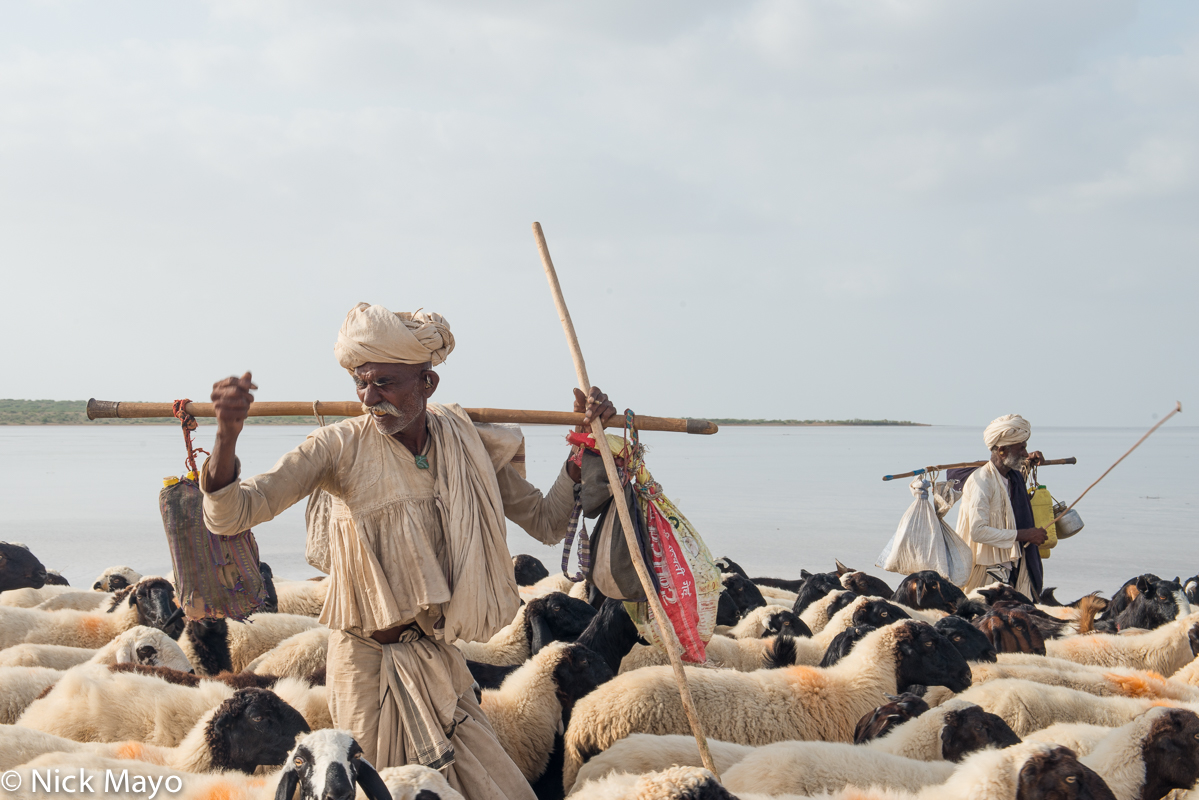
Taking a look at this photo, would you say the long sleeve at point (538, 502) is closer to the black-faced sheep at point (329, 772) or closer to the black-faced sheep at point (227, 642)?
the black-faced sheep at point (329, 772)

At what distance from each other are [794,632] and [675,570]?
3.19 meters

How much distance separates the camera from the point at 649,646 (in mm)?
5574

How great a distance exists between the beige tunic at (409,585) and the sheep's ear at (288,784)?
0.37 metres

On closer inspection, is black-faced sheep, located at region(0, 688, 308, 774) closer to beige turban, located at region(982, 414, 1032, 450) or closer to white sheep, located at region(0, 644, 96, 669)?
white sheep, located at region(0, 644, 96, 669)

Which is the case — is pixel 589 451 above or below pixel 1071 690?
above

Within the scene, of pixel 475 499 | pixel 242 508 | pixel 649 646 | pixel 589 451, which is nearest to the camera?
pixel 242 508

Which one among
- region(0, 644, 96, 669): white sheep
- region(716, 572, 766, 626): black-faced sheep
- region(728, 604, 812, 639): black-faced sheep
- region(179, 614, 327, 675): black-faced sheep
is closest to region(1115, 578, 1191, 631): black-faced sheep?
region(728, 604, 812, 639): black-faced sheep

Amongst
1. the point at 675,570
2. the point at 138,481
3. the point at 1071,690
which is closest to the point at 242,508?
the point at 675,570

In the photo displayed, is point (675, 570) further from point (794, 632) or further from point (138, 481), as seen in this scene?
point (138, 481)

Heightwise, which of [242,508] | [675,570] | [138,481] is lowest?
[138,481]

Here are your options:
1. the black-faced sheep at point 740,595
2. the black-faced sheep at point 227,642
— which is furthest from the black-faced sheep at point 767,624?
the black-faced sheep at point 227,642

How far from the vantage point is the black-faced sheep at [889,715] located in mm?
4324

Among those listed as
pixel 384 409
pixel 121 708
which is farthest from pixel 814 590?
pixel 384 409

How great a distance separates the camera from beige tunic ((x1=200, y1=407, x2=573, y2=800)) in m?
2.88
